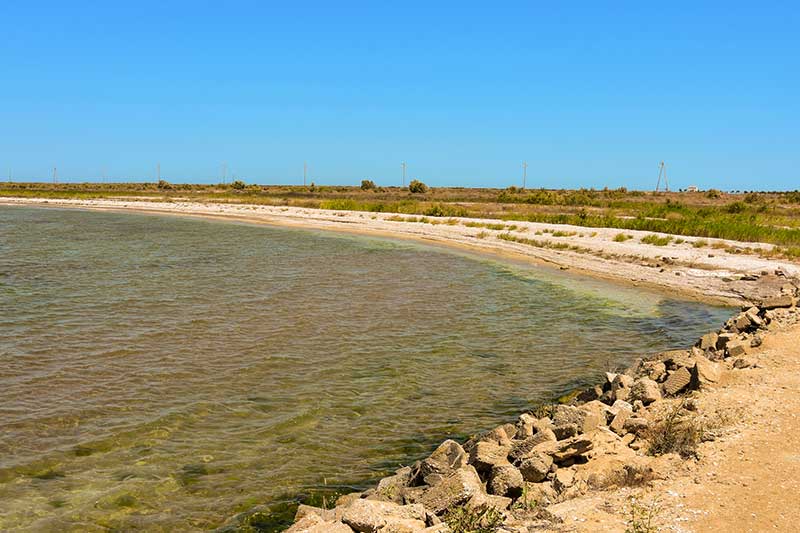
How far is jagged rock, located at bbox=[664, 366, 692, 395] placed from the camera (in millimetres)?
7613

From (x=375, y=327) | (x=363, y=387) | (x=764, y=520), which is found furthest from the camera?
(x=375, y=327)

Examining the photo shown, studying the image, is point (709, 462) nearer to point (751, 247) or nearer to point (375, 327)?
point (375, 327)

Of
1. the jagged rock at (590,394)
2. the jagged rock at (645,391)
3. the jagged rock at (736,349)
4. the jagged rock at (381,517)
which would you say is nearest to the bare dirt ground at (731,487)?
the jagged rock at (645,391)

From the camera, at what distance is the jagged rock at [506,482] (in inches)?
197

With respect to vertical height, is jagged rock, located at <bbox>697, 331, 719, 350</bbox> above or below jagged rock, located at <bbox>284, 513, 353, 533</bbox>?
above

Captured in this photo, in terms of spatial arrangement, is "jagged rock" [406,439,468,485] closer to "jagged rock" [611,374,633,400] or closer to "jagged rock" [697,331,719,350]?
"jagged rock" [611,374,633,400]

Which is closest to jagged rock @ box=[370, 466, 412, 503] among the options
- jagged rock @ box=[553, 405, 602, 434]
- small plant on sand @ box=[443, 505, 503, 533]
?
small plant on sand @ box=[443, 505, 503, 533]

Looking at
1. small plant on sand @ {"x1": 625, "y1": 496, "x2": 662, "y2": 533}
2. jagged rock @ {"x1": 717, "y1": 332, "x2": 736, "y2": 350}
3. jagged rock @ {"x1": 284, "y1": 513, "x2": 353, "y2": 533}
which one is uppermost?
jagged rock @ {"x1": 717, "y1": 332, "x2": 736, "y2": 350}

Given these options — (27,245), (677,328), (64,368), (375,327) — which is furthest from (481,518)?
(27,245)

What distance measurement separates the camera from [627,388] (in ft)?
25.2

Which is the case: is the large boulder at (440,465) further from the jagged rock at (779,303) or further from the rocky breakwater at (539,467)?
the jagged rock at (779,303)

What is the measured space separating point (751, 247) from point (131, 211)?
178ft

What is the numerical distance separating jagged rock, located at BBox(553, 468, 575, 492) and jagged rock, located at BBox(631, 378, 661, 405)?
2.32 meters

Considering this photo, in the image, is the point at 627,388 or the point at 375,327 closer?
the point at 627,388
